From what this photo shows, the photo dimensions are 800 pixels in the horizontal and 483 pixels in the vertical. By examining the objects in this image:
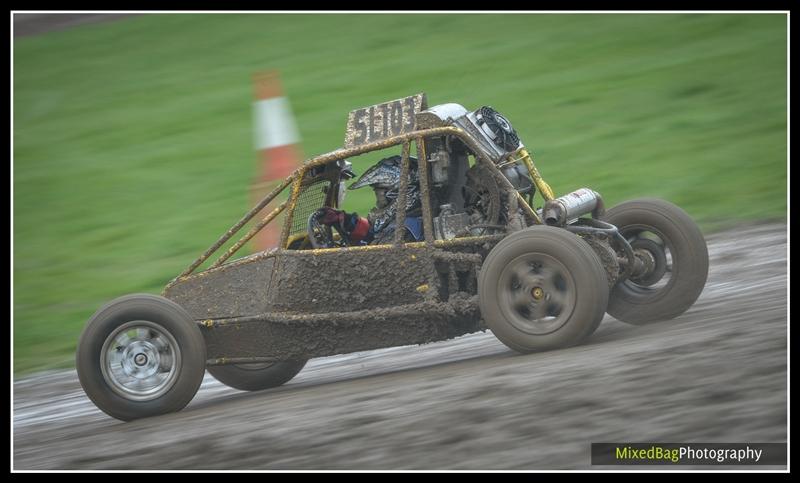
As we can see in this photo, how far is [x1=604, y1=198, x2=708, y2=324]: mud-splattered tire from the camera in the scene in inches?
304

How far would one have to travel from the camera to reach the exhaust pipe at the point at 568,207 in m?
7.27

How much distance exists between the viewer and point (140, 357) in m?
7.56

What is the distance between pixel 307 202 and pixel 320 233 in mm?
264

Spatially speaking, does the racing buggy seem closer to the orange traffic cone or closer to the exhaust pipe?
the exhaust pipe

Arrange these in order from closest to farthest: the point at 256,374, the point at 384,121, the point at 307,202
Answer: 1. the point at 384,121
2. the point at 307,202
3. the point at 256,374

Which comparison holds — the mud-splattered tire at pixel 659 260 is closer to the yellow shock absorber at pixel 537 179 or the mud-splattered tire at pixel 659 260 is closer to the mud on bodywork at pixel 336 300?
the yellow shock absorber at pixel 537 179

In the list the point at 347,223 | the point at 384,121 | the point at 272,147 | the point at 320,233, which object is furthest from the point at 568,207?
the point at 272,147

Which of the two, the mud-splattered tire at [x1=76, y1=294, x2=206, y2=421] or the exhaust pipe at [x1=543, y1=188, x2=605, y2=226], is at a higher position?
the exhaust pipe at [x1=543, y1=188, x2=605, y2=226]

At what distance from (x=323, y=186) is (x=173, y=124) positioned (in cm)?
851

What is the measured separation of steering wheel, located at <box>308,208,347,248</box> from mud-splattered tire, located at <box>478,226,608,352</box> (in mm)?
1202

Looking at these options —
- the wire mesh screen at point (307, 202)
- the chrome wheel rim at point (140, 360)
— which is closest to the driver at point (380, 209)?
the wire mesh screen at point (307, 202)

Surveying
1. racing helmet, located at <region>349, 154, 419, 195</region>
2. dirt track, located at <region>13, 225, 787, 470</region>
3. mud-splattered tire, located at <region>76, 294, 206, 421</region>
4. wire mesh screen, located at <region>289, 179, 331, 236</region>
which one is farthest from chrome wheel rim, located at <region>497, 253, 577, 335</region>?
Result: mud-splattered tire, located at <region>76, 294, 206, 421</region>

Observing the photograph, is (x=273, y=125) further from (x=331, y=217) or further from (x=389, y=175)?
(x=389, y=175)

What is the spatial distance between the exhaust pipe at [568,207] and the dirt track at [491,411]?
→ 29.7 inches
